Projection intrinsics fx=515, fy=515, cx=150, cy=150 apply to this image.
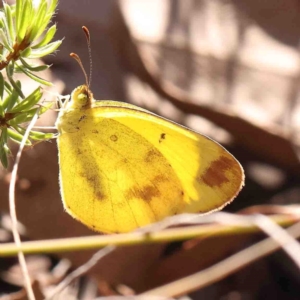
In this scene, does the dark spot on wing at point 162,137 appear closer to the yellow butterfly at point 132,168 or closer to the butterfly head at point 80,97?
the yellow butterfly at point 132,168

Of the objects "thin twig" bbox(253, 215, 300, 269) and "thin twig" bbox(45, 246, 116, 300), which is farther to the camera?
"thin twig" bbox(45, 246, 116, 300)

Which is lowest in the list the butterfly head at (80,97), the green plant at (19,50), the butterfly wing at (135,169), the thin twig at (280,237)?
the butterfly wing at (135,169)

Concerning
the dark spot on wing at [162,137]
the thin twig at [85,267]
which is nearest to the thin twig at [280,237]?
the thin twig at [85,267]

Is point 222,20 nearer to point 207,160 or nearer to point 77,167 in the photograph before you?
point 207,160

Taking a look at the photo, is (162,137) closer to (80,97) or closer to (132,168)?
(132,168)

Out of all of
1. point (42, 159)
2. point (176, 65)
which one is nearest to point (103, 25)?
point (176, 65)

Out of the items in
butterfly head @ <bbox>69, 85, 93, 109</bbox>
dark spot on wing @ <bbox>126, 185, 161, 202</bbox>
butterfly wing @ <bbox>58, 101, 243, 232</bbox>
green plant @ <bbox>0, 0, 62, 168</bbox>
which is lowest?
dark spot on wing @ <bbox>126, 185, 161, 202</bbox>

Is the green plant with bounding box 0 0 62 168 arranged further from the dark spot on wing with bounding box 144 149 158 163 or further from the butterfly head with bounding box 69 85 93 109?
the dark spot on wing with bounding box 144 149 158 163

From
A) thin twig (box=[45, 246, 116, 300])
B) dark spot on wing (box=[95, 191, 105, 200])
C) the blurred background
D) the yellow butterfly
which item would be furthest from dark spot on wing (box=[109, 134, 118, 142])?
the blurred background

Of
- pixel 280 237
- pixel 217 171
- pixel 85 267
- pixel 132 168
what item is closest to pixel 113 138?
pixel 132 168
